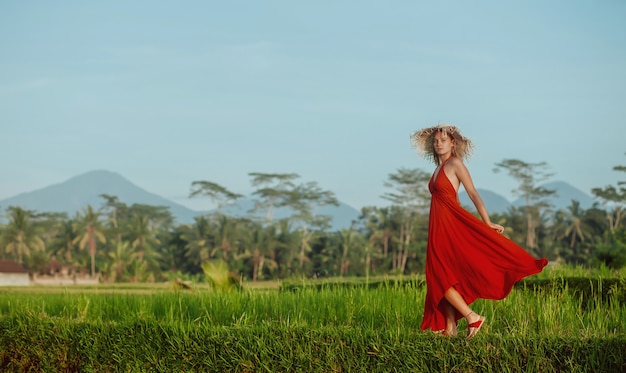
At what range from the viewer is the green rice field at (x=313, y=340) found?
6062 mm

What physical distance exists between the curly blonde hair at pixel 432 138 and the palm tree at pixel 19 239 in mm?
54656

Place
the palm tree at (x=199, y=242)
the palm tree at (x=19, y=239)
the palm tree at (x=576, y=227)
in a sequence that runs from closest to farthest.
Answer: the palm tree at (x=199, y=242)
the palm tree at (x=19, y=239)
the palm tree at (x=576, y=227)

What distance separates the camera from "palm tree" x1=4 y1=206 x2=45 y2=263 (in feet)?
189

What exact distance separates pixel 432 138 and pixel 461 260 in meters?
1.20

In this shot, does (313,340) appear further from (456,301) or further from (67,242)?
(67,242)

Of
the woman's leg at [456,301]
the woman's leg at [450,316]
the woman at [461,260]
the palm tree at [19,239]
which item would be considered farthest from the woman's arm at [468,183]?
the palm tree at [19,239]

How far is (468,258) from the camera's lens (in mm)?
6648

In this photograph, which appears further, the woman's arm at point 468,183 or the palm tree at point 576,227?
the palm tree at point 576,227

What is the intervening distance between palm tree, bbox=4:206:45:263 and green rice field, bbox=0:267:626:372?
170 ft

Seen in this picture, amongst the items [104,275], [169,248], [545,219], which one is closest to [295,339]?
[104,275]

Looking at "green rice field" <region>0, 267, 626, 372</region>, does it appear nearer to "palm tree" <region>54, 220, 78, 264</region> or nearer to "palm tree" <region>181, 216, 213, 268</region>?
"palm tree" <region>181, 216, 213, 268</region>

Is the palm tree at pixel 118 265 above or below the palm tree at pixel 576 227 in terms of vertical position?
below

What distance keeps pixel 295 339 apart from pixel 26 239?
5655 centimetres

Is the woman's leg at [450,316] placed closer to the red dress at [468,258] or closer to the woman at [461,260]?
the woman at [461,260]
